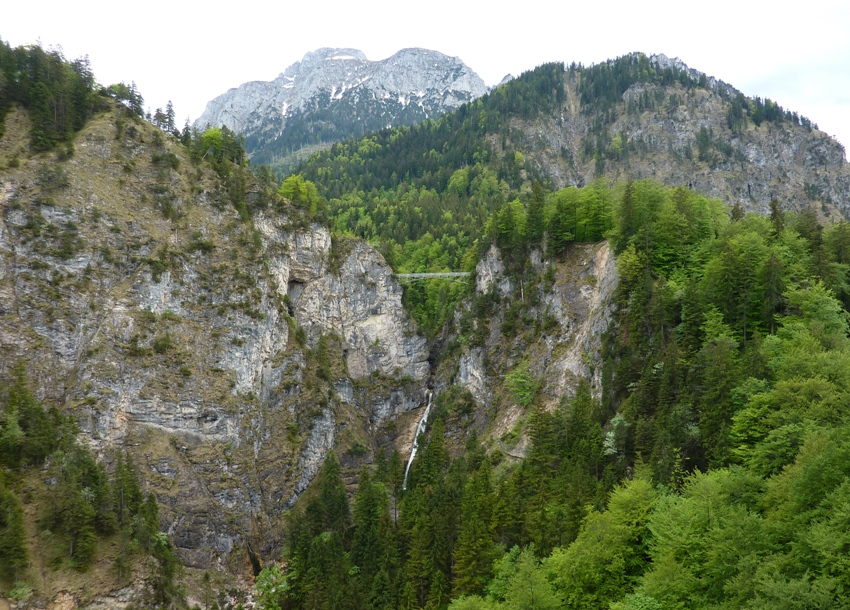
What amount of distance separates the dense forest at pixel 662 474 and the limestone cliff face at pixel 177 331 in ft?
32.8

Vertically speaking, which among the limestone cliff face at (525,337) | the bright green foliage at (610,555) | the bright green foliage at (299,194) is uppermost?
the bright green foliage at (299,194)

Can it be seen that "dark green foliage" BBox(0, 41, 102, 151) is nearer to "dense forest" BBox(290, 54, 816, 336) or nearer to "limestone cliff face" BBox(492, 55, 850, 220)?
"dense forest" BBox(290, 54, 816, 336)

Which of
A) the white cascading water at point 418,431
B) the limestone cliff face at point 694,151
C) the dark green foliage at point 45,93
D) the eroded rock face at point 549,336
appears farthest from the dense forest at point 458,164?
the dark green foliage at point 45,93

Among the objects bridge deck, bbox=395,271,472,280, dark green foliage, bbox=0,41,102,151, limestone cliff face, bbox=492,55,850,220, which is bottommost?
bridge deck, bbox=395,271,472,280

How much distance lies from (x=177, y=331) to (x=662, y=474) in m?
56.9

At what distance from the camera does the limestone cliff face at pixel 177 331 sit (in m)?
63.4

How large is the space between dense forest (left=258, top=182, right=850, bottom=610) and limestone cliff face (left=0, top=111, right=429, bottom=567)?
10.00 meters

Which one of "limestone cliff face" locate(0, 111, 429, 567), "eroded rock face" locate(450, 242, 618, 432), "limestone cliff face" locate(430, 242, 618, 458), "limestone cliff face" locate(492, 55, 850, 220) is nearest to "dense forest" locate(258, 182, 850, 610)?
"limestone cliff face" locate(430, 242, 618, 458)

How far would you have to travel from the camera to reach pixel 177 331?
70.3 m

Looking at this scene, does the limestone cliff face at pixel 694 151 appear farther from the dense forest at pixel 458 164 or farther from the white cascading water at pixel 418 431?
the white cascading water at pixel 418 431

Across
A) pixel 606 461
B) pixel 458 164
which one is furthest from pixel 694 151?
pixel 606 461

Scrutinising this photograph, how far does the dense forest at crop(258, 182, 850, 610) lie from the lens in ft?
89.7

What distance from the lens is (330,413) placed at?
7944 cm

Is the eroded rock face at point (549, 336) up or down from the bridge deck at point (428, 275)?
down
